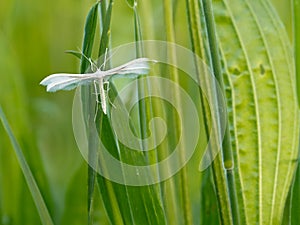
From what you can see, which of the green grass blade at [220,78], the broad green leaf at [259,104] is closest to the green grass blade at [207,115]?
the green grass blade at [220,78]

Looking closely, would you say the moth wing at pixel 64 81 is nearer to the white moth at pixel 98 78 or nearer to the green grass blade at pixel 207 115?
the white moth at pixel 98 78

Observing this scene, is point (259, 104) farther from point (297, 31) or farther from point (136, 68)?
point (136, 68)

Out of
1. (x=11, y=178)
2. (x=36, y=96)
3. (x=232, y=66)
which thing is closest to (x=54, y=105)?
(x=36, y=96)

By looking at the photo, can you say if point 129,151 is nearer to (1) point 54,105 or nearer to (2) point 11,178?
(2) point 11,178

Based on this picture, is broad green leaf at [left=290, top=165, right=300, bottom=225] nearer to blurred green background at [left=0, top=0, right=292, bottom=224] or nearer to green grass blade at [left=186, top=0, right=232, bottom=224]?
green grass blade at [left=186, top=0, right=232, bottom=224]

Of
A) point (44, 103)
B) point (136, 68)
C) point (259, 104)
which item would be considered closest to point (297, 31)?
point (259, 104)

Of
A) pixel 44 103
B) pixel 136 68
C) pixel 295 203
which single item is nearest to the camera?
pixel 136 68
